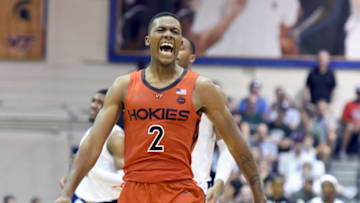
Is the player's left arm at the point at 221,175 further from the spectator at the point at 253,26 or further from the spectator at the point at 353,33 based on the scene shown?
the spectator at the point at 253,26

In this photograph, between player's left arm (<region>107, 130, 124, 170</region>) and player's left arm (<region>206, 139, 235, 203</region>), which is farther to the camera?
player's left arm (<region>107, 130, 124, 170</region>)

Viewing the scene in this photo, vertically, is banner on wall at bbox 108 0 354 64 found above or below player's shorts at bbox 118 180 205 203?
above

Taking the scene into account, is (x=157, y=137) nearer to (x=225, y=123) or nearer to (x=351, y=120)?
(x=225, y=123)

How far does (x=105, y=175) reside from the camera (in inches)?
303

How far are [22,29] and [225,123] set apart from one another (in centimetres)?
1465

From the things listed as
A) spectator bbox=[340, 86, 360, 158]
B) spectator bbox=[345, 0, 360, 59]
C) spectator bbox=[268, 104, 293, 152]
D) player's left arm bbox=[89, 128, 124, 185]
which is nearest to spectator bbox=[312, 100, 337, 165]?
spectator bbox=[340, 86, 360, 158]

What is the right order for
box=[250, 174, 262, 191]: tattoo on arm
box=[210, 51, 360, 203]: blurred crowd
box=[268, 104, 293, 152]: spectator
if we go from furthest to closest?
box=[268, 104, 293, 152]: spectator → box=[210, 51, 360, 203]: blurred crowd → box=[250, 174, 262, 191]: tattoo on arm

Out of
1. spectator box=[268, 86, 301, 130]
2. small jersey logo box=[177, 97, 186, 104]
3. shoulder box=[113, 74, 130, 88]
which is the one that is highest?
shoulder box=[113, 74, 130, 88]

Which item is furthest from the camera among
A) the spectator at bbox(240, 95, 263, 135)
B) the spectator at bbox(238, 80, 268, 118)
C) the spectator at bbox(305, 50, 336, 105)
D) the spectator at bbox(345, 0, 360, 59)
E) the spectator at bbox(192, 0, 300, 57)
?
the spectator at bbox(192, 0, 300, 57)

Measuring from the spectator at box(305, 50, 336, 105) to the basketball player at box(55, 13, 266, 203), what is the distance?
11378 millimetres

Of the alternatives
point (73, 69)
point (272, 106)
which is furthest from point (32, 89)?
point (272, 106)

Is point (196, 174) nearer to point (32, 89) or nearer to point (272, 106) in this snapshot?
point (272, 106)

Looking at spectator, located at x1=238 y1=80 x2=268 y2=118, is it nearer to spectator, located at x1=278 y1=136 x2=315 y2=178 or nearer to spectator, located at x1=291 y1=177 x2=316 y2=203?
spectator, located at x1=278 y1=136 x2=315 y2=178

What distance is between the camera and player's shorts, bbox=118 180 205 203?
5.31 meters
